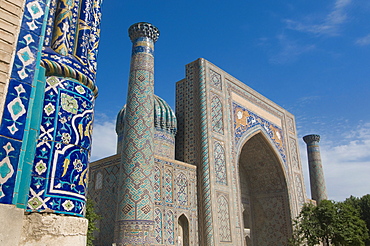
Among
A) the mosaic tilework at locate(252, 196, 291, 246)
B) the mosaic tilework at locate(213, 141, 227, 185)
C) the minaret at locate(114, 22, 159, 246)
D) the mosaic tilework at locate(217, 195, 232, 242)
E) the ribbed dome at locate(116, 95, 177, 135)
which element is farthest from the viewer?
the mosaic tilework at locate(252, 196, 291, 246)

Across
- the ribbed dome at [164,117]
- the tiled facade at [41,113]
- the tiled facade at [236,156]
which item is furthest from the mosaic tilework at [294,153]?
the tiled facade at [41,113]

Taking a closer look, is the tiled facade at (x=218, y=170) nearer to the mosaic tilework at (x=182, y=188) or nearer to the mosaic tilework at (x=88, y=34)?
the mosaic tilework at (x=182, y=188)

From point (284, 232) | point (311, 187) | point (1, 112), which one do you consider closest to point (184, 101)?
point (284, 232)

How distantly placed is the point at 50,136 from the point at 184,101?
29.4 ft

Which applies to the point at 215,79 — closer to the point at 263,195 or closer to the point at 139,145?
the point at 139,145

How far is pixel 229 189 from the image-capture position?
10148mm

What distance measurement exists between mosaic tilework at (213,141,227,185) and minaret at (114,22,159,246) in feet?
9.39

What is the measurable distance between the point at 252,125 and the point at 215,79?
2.51 metres

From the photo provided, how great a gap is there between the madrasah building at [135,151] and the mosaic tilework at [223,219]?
48 millimetres

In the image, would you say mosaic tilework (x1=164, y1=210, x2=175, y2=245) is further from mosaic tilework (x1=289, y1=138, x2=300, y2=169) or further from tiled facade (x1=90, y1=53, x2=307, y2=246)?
mosaic tilework (x1=289, y1=138, x2=300, y2=169)

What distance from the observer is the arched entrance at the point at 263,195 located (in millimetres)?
13266

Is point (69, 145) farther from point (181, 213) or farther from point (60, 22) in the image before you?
point (181, 213)

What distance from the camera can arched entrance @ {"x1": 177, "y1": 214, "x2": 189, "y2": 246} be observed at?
864 cm

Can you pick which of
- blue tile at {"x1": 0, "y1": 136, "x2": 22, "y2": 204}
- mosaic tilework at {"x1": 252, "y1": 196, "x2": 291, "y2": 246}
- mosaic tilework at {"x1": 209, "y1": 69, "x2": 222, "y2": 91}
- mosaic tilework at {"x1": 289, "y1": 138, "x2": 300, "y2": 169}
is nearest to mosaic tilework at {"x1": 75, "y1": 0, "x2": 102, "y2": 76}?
blue tile at {"x1": 0, "y1": 136, "x2": 22, "y2": 204}
